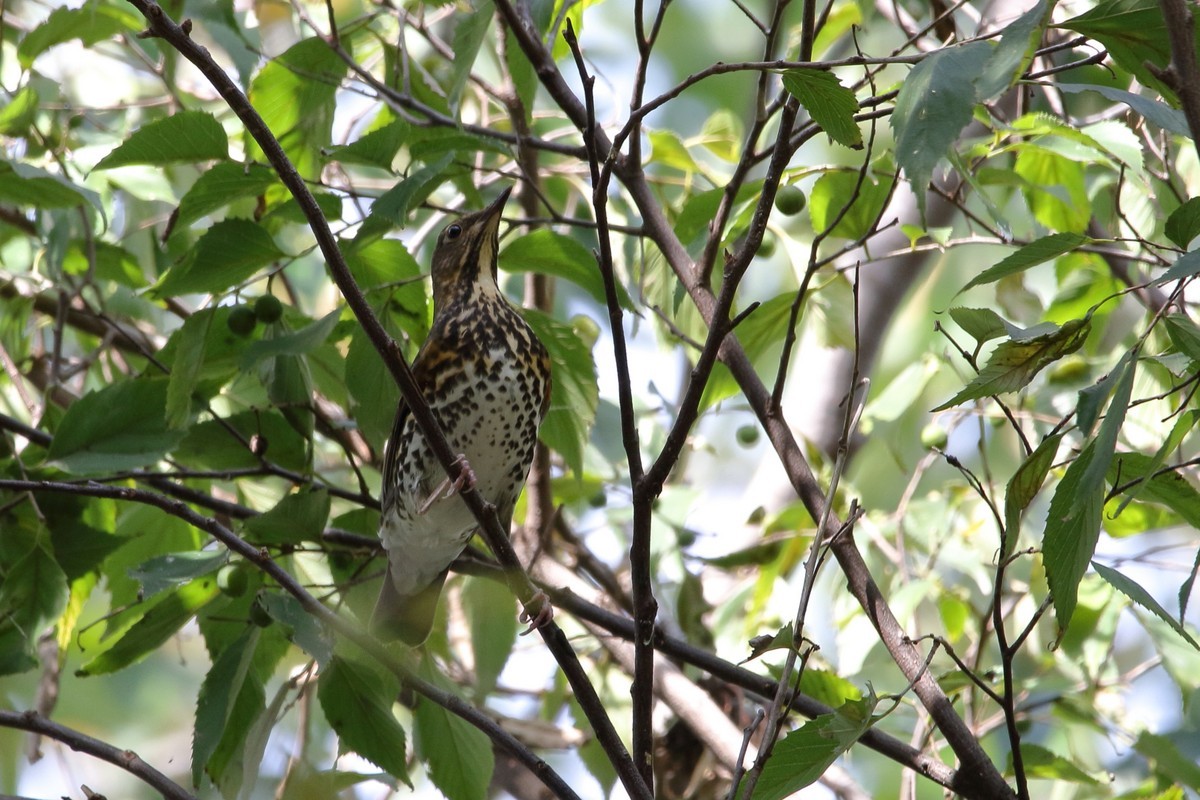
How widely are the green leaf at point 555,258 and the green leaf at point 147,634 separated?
106 centimetres

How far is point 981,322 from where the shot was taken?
6.38 feet

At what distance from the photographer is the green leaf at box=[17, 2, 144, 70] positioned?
3270 millimetres

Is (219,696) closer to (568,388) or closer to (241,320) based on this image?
(241,320)

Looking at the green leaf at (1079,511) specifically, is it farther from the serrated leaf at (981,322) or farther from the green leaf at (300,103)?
the green leaf at (300,103)

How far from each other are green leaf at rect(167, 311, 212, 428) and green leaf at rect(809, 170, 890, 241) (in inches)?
54.2

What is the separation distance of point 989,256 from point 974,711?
4312 millimetres

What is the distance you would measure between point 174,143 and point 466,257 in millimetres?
1368

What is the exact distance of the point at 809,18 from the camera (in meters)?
2.31

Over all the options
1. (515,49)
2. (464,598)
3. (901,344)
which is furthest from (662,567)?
(901,344)

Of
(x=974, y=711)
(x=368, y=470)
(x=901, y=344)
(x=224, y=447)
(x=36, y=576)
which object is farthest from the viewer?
(x=901, y=344)

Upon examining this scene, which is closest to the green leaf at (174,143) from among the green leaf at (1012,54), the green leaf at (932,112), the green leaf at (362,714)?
the green leaf at (362,714)

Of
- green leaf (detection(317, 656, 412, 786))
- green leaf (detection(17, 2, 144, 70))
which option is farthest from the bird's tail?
green leaf (detection(17, 2, 144, 70))

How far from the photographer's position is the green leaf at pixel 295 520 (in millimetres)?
2717

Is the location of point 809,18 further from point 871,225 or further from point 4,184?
point 4,184
